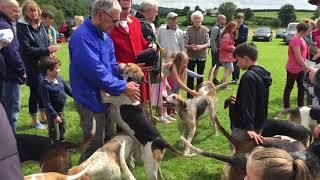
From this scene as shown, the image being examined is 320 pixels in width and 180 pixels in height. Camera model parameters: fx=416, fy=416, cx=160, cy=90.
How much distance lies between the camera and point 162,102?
7.46 meters

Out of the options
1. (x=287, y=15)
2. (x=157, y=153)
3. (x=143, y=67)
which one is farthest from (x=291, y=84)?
(x=287, y=15)

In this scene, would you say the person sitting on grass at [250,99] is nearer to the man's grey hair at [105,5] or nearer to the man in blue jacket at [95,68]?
the man in blue jacket at [95,68]

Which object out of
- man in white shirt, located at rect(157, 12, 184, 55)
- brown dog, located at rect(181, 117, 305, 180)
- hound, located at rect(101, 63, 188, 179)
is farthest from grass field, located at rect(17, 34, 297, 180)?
man in white shirt, located at rect(157, 12, 184, 55)

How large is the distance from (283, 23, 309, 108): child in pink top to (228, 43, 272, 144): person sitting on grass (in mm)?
3810

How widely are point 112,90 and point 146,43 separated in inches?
55.4

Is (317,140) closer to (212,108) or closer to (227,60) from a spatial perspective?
(212,108)

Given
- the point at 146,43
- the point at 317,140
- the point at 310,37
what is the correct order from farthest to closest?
the point at 310,37 → the point at 146,43 → the point at 317,140

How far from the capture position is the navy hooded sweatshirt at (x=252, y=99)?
4.43 metres

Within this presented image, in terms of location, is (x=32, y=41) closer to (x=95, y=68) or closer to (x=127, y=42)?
(x=127, y=42)

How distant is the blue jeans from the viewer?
6.11 meters

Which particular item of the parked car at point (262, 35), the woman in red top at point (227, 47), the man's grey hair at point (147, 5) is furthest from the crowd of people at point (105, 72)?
the parked car at point (262, 35)

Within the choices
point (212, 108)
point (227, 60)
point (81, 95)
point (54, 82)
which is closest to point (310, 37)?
point (227, 60)

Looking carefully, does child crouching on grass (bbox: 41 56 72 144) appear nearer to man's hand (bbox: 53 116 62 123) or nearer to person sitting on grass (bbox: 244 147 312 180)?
man's hand (bbox: 53 116 62 123)

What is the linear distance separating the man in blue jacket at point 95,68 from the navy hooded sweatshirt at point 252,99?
1135mm
